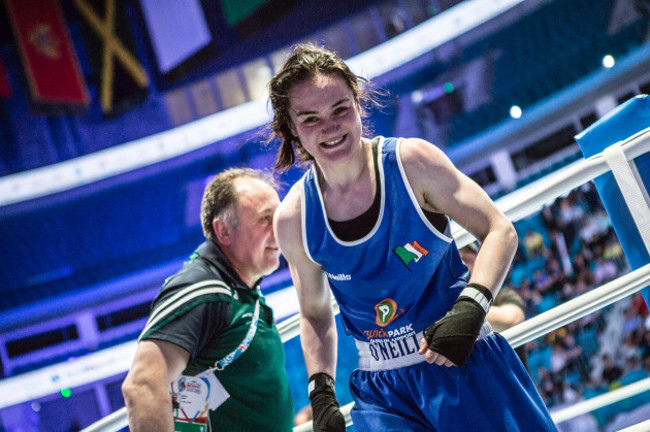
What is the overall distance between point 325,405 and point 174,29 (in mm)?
12662

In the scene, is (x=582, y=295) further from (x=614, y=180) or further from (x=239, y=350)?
(x=239, y=350)

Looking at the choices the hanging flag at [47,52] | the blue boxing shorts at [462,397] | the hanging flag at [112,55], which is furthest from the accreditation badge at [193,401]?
the hanging flag at [47,52]

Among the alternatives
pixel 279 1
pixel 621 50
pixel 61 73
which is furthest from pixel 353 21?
pixel 61 73

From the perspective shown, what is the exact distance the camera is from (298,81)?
4.30 feet

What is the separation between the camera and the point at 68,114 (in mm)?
12453

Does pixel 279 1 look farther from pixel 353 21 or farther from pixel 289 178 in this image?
pixel 289 178

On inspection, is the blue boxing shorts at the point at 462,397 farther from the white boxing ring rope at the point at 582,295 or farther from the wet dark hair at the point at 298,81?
the wet dark hair at the point at 298,81

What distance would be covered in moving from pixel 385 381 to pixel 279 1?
494 inches

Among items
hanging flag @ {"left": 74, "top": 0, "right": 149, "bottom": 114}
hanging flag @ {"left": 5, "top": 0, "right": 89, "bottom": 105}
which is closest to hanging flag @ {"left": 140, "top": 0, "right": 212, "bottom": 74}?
hanging flag @ {"left": 74, "top": 0, "right": 149, "bottom": 114}

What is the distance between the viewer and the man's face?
1.91 meters

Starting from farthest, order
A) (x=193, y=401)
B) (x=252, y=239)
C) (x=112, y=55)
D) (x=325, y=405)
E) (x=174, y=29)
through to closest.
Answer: (x=174, y=29) < (x=112, y=55) < (x=252, y=239) < (x=193, y=401) < (x=325, y=405)

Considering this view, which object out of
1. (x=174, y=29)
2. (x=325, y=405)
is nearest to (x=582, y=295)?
(x=325, y=405)

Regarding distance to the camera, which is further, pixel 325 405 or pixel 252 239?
pixel 252 239

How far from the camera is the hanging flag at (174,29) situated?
12.6 m
